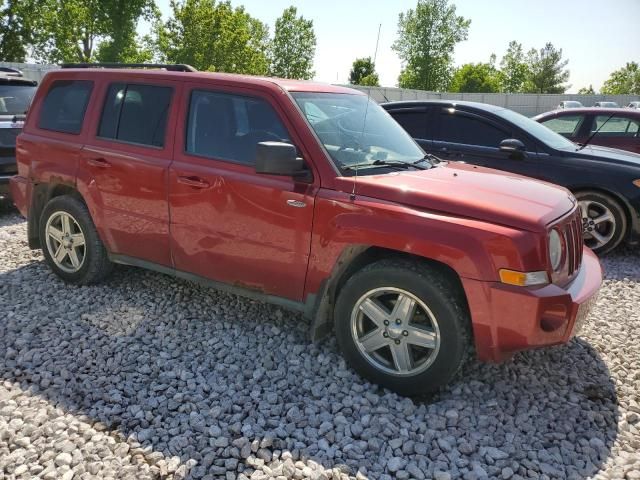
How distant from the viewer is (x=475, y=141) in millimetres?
6797

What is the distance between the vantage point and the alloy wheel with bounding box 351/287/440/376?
3.18 meters

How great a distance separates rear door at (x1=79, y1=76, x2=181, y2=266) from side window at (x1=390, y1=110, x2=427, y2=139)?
389cm

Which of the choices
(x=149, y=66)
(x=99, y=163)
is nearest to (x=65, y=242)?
(x=99, y=163)

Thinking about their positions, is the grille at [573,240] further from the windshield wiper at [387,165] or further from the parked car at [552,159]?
the parked car at [552,159]

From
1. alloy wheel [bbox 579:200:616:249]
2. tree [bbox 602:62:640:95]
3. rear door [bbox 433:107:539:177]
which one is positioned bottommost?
alloy wheel [bbox 579:200:616:249]

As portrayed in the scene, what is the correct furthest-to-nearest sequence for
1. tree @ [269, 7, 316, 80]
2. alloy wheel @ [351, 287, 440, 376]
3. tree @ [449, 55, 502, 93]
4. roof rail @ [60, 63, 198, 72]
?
tree @ [449, 55, 502, 93] < tree @ [269, 7, 316, 80] < roof rail @ [60, 63, 198, 72] < alloy wheel @ [351, 287, 440, 376]

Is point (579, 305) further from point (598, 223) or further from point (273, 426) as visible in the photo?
point (598, 223)

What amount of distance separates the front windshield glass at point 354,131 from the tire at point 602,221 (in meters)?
3.25

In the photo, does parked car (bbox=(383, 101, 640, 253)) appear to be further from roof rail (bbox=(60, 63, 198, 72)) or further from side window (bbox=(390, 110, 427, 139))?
roof rail (bbox=(60, 63, 198, 72))

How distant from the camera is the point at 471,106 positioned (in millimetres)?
6918

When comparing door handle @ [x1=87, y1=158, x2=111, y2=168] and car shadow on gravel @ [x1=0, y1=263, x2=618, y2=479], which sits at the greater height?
door handle @ [x1=87, y1=158, x2=111, y2=168]


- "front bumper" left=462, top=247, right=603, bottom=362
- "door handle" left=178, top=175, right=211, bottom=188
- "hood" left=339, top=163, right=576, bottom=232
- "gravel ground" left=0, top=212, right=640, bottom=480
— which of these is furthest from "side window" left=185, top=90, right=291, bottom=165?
"front bumper" left=462, top=247, right=603, bottom=362

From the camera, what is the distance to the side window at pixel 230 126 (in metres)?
3.69

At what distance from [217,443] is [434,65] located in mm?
68823
